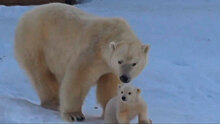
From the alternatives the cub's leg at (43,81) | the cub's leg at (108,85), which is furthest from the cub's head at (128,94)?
the cub's leg at (43,81)

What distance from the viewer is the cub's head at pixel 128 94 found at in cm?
440

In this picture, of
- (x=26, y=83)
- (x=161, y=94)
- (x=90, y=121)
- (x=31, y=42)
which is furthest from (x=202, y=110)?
(x=26, y=83)

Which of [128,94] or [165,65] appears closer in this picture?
[128,94]

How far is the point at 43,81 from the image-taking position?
5.74 m

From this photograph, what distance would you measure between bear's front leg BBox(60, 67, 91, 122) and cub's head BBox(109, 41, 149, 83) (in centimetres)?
37

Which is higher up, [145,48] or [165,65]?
[145,48]

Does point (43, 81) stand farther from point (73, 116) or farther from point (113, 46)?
point (113, 46)

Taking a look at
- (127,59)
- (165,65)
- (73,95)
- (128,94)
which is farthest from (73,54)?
(165,65)

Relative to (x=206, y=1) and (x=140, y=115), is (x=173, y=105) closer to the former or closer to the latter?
(x=140, y=115)

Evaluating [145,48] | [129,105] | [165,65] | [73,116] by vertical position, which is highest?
[145,48]

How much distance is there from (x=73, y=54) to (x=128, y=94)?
999 millimetres

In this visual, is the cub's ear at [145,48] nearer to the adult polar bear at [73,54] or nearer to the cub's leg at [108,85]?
the adult polar bear at [73,54]

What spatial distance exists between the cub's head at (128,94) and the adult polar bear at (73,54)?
0.39ft

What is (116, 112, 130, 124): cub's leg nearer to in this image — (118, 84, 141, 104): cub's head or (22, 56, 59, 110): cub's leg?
(118, 84, 141, 104): cub's head
